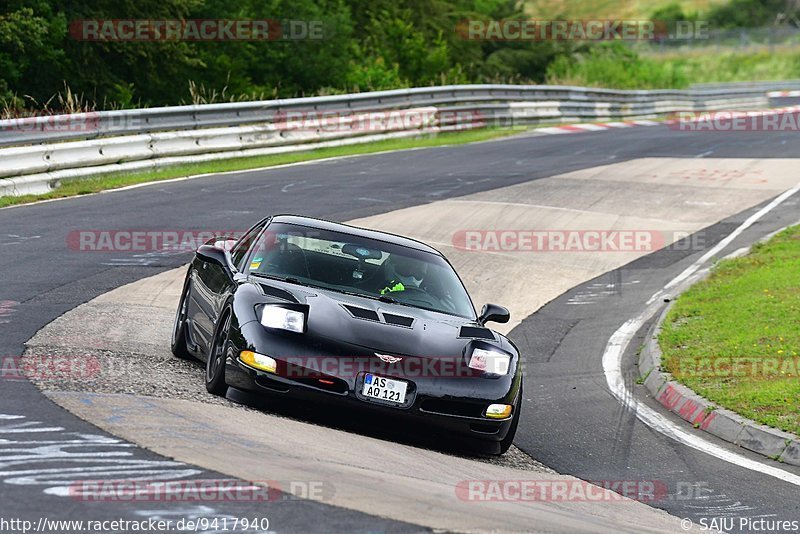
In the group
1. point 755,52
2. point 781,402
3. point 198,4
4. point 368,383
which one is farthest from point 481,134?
point 755,52

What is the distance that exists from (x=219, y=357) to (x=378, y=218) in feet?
33.2

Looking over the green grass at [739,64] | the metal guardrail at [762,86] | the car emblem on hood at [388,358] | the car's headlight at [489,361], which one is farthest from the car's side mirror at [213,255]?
the green grass at [739,64]

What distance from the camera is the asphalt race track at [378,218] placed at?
5.92 m

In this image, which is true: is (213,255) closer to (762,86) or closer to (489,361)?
(489,361)

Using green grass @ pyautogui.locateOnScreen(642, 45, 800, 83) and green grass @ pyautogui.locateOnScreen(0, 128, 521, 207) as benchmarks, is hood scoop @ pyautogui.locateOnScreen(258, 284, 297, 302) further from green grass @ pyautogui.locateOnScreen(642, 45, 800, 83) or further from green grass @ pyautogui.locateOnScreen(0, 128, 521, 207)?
green grass @ pyautogui.locateOnScreen(642, 45, 800, 83)

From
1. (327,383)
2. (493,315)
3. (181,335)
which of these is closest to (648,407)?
(493,315)

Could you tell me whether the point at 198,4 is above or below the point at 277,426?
above

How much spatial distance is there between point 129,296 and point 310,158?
13865mm

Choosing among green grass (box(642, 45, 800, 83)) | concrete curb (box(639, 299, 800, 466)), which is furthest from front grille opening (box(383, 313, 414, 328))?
green grass (box(642, 45, 800, 83))

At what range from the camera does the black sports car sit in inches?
298

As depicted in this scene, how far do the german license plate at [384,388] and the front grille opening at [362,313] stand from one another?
58 cm

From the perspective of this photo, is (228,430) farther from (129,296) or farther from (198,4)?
(198,4)

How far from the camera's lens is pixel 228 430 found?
6.88 meters

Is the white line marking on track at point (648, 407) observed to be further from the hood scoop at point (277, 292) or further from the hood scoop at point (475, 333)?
the hood scoop at point (277, 292)
